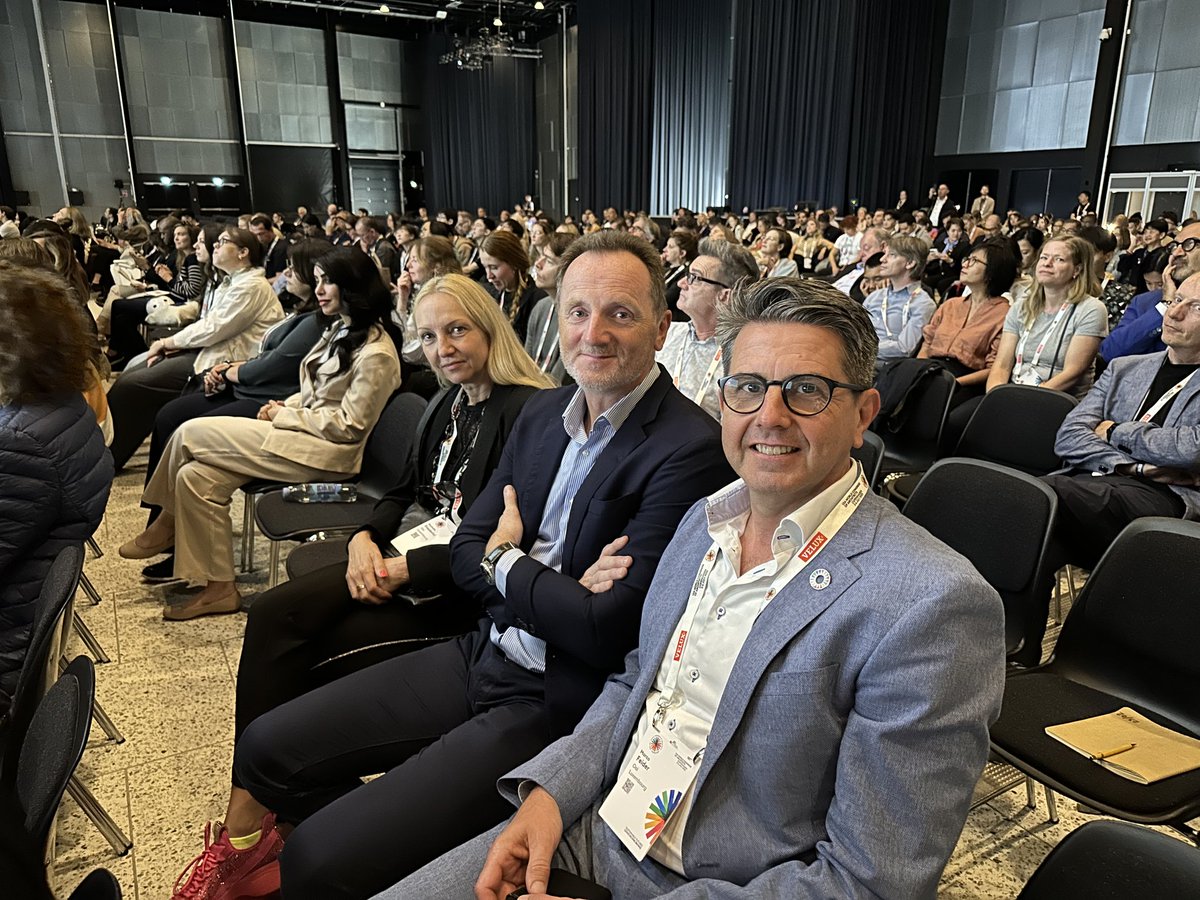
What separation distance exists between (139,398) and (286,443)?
2.02 metres

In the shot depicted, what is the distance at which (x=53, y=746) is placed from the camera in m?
1.33

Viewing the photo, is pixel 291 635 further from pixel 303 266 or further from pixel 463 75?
pixel 463 75

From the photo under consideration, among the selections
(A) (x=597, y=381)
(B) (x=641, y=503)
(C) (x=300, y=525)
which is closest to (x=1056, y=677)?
(B) (x=641, y=503)

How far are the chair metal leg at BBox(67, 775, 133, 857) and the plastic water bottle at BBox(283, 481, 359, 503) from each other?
1.28 metres

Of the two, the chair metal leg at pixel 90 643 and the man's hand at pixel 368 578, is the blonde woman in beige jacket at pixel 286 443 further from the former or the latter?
the man's hand at pixel 368 578

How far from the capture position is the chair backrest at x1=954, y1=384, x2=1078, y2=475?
3.23 metres

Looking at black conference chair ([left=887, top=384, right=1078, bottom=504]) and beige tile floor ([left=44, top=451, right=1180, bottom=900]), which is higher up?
black conference chair ([left=887, top=384, right=1078, bottom=504])

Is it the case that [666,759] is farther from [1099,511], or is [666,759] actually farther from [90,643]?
[90,643]

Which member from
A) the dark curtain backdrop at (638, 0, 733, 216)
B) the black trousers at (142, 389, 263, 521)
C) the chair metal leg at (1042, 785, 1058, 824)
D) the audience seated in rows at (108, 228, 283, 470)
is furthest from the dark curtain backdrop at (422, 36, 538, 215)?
the chair metal leg at (1042, 785, 1058, 824)

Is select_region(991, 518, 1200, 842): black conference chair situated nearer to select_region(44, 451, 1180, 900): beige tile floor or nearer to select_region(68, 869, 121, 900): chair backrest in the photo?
select_region(44, 451, 1180, 900): beige tile floor

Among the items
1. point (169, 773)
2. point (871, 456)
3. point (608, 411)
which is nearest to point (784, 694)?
point (608, 411)

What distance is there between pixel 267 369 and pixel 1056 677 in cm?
351

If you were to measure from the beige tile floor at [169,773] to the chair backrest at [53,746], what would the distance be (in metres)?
0.80

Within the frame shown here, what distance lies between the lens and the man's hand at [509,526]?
1.79m
